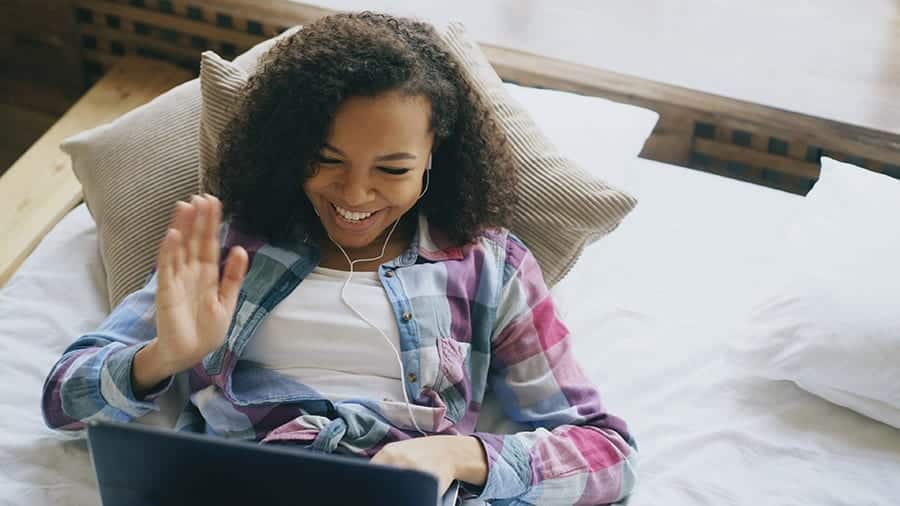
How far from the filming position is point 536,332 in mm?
1404

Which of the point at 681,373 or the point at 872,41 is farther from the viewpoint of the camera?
the point at 872,41

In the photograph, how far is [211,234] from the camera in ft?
3.77

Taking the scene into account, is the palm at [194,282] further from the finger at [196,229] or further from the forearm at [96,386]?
the forearm at [96,386]

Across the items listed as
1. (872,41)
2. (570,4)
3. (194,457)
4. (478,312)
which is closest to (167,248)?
(194,457)

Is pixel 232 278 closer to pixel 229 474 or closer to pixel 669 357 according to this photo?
pixel 229 474

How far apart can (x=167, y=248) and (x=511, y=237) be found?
19.2 inches

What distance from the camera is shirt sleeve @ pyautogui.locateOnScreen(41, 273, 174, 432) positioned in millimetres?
1271

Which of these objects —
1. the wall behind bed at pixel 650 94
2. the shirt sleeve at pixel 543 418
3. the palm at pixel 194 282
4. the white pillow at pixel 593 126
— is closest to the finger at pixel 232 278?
the palm at pixel 194 282

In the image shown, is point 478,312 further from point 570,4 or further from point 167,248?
point 570,4

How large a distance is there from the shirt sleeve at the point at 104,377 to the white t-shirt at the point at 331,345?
0.41 feet

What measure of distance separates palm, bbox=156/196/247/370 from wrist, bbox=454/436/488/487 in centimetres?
30

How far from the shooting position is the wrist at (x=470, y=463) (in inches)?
50.3

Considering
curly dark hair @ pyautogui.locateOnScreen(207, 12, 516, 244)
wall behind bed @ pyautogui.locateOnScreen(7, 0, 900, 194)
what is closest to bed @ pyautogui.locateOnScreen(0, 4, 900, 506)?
wall behind bed @ pyautogui.locateOnScreen(7, 0, 900, 194)

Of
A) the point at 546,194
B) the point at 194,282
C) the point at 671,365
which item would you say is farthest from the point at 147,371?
the point at 671,365
